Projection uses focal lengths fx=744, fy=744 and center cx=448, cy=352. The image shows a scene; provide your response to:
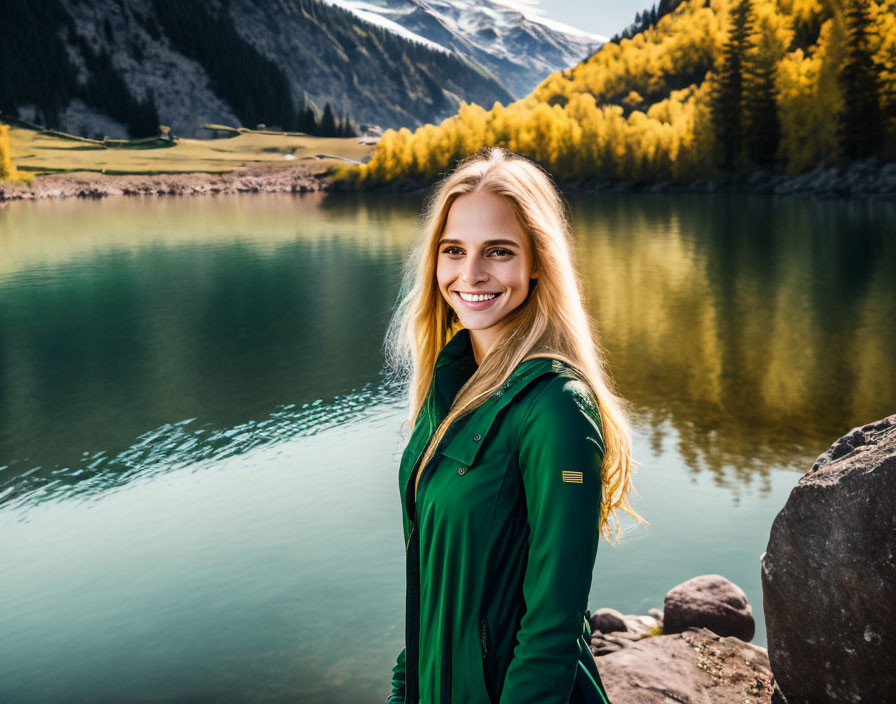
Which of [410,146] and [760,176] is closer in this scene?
[760,176]

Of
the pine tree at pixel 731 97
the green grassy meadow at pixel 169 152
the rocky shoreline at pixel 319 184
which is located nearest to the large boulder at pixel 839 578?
the rocky shoreline at pixel 319 184

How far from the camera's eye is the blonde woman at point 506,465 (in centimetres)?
206

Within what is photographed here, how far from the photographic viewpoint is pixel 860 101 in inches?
2625

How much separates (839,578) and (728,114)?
8754 centimetres

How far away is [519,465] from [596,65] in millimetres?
150000

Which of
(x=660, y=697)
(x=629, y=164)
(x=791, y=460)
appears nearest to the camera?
(x=660, y=697)

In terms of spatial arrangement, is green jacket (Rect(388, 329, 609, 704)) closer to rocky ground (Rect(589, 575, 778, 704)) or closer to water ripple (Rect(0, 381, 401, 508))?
rocky ground (Rect(589, 575, 778, 704))

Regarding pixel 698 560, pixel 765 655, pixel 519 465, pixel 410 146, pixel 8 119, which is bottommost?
pixel 698 560

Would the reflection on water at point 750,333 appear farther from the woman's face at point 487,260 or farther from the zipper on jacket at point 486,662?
the zipper on jacket at point 486,662

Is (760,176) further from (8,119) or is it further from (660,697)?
(8,119)

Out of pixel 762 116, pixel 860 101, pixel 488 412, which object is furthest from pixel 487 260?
pixel 762 116

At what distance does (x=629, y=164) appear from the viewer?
90688 millimetres

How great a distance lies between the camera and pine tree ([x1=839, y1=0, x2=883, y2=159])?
66625 millimetres

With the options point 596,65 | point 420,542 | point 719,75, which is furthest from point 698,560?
point 596,65
